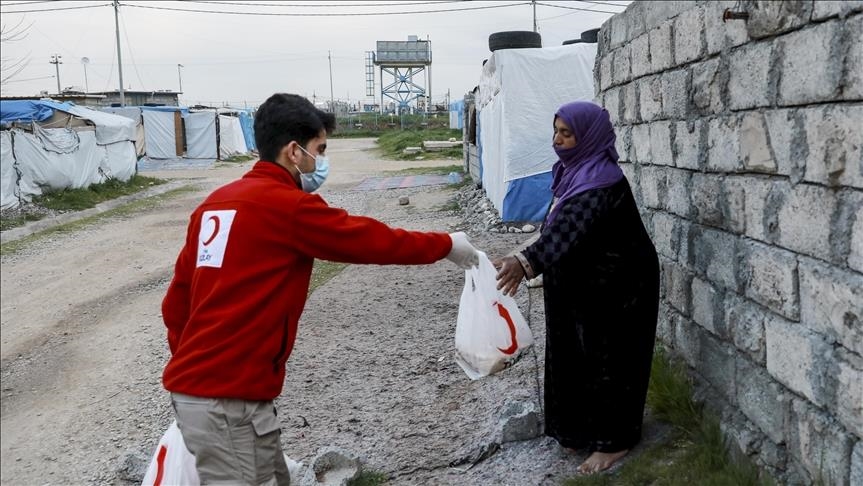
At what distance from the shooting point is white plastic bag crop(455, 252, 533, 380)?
3.41m

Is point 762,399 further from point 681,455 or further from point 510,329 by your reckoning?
point 510,329

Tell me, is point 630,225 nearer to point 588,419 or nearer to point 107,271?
point 588,419

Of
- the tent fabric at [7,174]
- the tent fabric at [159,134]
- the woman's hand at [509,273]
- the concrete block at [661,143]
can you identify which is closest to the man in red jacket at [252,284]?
the woman's hand at [509,273]

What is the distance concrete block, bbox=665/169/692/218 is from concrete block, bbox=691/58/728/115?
37 cm

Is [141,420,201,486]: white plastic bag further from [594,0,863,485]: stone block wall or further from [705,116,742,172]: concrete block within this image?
[705,116,742,172]: concrete block

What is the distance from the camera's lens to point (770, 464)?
2.77 metres

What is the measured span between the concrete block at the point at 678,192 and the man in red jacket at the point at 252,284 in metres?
1.69

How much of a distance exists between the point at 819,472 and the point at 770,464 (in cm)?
33

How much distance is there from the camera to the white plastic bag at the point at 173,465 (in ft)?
8.07

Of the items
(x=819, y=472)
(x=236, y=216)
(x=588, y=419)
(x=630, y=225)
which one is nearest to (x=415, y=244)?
(x=236, y=216)

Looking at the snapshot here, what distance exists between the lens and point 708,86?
3158 mm

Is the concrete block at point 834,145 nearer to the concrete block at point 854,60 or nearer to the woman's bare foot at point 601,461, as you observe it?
the concrete block at point 854,60

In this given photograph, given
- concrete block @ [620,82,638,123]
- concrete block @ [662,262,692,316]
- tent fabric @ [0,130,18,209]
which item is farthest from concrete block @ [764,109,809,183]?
tent fabric @ [0,130,18,209]

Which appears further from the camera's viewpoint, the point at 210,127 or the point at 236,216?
the point at 210,127
